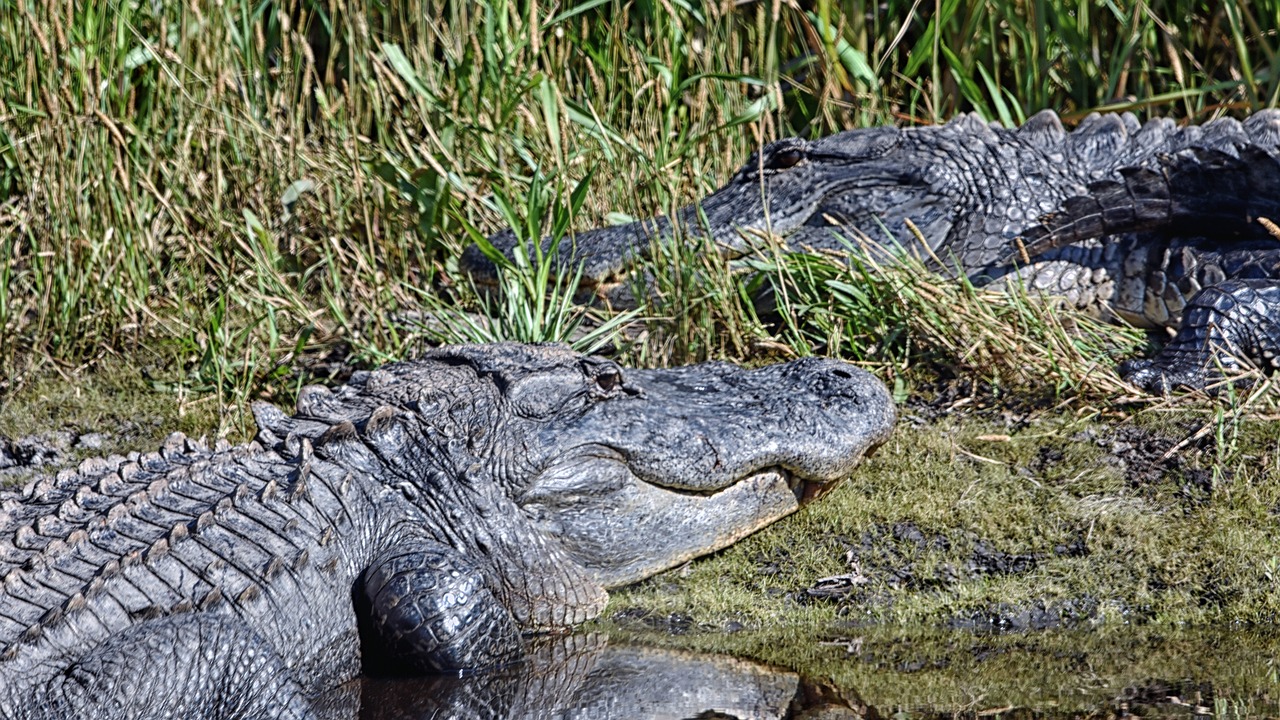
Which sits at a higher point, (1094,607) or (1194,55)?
(1194,55)

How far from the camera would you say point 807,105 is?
645cm

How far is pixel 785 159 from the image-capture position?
554 centimetres

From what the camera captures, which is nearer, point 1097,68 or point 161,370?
point 161,370

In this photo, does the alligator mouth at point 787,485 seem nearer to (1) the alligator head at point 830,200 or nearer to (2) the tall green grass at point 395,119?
(2) the tall green grass at point 395,119

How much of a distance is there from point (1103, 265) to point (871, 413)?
6.60 feet

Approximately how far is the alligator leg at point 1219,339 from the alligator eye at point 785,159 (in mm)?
1638

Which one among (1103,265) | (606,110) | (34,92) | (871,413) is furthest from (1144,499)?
(34,92)

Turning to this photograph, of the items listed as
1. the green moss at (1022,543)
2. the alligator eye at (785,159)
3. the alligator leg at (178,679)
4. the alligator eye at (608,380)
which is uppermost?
the alligator eye at (608,380)

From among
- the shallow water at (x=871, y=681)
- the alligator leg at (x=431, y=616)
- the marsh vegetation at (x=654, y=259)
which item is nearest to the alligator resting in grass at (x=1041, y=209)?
the marsh vegetation at (x=654, y=259)

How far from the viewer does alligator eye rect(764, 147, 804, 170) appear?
18.1ft

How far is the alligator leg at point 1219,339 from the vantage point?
14.4 feet

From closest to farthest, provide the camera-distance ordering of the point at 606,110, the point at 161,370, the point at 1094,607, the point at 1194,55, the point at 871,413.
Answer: the point at 1094,607
the point at 871,413
the point at 161,370
the point at 606,110
the point at 1194,55

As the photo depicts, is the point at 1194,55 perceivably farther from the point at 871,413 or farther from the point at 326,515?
the point at 326,515

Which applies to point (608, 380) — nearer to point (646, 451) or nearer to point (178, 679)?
point (646, 451)
